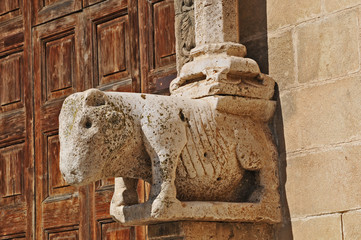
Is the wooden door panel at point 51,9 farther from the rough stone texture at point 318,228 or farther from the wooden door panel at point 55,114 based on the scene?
the rough stone texture at point 318,228

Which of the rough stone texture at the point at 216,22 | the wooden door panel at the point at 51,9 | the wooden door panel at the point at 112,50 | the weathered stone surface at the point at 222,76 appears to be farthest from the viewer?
the wooden door panel at the point at 51,9

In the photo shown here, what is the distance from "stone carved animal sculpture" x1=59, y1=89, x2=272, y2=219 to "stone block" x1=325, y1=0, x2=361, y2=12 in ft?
1.70

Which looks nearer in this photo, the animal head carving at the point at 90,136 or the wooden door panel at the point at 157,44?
the animal head carving at the point at 90,136

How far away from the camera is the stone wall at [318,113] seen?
3.24 m

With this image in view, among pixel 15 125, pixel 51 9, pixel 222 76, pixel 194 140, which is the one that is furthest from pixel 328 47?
pixel 15 125

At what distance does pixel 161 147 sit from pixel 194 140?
169 mm

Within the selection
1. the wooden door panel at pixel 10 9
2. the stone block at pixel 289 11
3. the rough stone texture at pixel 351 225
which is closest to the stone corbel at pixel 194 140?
the stone block at pixel 289 11

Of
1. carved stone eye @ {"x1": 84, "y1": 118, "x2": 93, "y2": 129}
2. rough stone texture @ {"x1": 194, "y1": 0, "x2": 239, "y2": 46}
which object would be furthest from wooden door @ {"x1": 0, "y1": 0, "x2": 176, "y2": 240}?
carved stone eye @ {"x1": 84, "y1": 118, "x2": 93, "y2": 129}

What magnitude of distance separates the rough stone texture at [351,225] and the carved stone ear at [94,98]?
3.09ft

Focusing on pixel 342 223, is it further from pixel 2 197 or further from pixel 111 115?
Answer: pixel 2 197

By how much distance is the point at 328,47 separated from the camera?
132 inches

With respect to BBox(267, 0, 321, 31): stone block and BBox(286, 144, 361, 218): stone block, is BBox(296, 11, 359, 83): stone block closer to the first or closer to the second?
BBox(267, 0, 321, 31): stone block

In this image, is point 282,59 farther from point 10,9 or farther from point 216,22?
point 10,9

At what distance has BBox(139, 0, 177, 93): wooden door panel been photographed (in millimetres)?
4098
